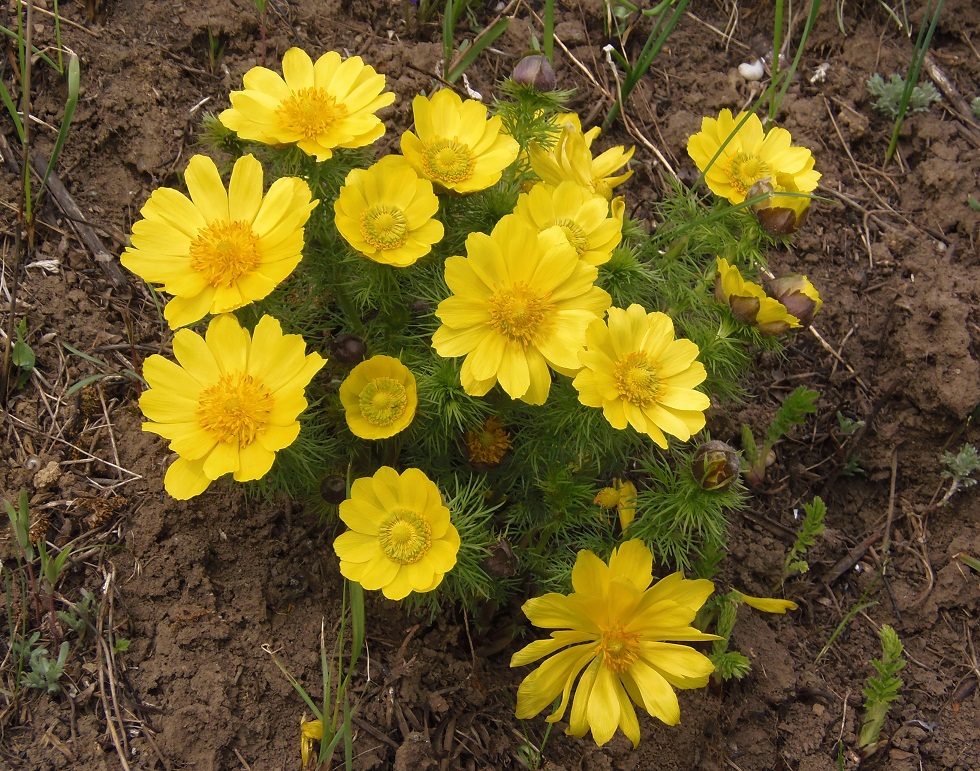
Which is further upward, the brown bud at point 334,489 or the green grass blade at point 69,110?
the green grass blade at point 69,110

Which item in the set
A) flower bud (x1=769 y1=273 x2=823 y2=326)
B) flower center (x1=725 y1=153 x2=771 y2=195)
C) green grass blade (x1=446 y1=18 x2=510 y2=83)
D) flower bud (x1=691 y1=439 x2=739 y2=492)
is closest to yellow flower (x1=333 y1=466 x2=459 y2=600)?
flower bud (x1=691 y1=439 x2=739 y2=492)

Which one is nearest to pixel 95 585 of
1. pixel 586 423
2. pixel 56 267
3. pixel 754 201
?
pixel 56 267

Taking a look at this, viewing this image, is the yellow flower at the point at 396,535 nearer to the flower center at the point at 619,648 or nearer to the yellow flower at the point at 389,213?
the flower center at the point at 619,648

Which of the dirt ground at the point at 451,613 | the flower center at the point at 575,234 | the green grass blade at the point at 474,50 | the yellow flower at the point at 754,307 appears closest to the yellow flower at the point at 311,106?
the flower center at the point at 575,234

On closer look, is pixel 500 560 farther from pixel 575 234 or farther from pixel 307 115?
pixel 307 115

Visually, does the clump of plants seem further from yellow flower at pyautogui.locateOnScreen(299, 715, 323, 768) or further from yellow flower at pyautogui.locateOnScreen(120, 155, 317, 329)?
yellow flower at pyautogui.locateOnScreen(299, 715, 323, 768)

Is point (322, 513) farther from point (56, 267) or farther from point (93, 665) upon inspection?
point (56, 267)
